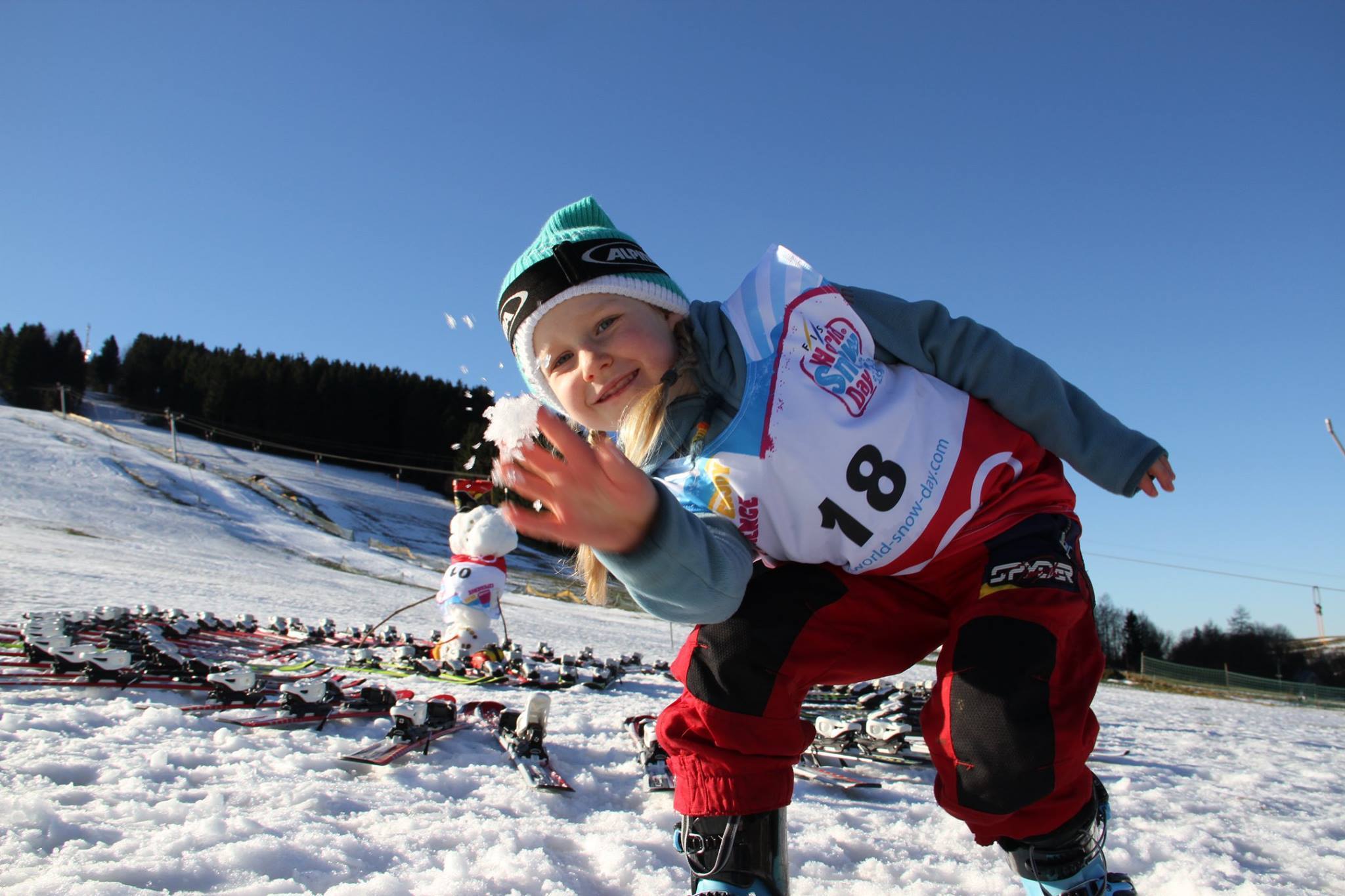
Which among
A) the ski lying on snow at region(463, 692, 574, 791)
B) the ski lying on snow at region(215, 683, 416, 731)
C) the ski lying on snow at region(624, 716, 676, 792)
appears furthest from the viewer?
the ski lying on snow at region(215, 683, 416, 731)

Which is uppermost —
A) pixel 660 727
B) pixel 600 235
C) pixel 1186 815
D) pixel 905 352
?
pixel 600 235

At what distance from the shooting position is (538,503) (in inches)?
41.9

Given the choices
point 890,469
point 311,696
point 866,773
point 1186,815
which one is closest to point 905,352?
point 890,469

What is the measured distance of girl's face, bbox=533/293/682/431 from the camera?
1.70 meters

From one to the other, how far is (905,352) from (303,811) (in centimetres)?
184

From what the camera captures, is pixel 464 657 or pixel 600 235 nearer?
pixel 600 235

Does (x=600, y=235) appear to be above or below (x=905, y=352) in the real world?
above

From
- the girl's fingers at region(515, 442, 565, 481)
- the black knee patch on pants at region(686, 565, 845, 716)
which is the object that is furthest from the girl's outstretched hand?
the black knee patch on pants at region(686, 565, 845, 716)

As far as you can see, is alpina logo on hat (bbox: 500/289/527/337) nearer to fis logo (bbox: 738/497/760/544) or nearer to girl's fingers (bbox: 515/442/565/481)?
fis logo (bbox: 738/497/760/544)

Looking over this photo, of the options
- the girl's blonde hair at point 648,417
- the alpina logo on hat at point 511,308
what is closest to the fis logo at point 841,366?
the girl's blonde hair at point 648,417

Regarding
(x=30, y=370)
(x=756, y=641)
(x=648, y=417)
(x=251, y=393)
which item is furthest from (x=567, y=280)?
(x=30, y=370)

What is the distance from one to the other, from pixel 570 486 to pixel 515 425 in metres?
0.12

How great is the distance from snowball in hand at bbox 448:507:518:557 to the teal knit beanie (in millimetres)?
4944

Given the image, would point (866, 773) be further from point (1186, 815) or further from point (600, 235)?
point (600, 235)
